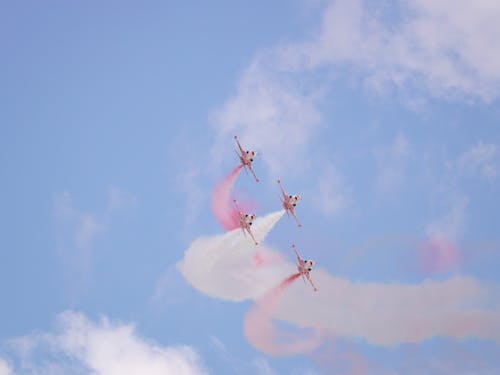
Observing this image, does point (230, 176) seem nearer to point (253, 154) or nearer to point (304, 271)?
point (253, 154)

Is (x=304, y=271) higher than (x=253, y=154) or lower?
lower

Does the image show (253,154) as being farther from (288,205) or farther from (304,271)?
(304,271)

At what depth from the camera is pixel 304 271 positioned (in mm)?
144375

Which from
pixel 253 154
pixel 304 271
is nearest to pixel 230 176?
pixel 253 154

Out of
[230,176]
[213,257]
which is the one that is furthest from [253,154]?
[213,257]

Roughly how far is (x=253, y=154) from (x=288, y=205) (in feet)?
29.5

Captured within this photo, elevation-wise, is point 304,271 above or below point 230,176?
below

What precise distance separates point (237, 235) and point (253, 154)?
12.1 m

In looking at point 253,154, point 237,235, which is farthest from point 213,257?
point 253,154

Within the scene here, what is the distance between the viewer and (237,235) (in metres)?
146

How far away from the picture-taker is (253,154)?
474ft

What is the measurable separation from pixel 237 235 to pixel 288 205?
8.69 meters

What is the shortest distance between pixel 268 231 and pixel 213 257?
892 centimetres
